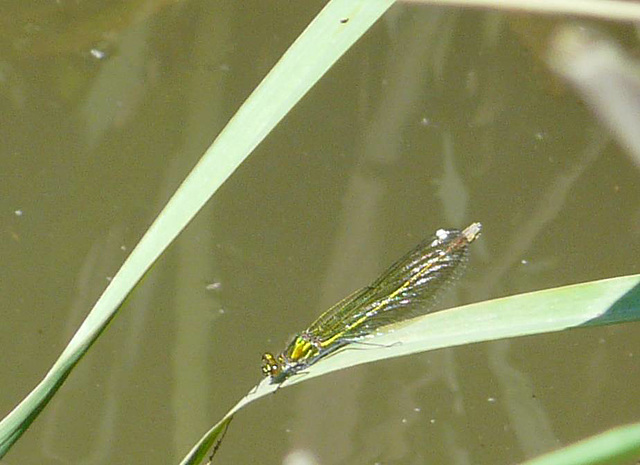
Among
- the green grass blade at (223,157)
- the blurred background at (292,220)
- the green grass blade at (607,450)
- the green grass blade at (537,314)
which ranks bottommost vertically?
the blurred background at (292,220)

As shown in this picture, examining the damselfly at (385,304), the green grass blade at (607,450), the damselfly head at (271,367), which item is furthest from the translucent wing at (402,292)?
the green grass blade at (607,450)

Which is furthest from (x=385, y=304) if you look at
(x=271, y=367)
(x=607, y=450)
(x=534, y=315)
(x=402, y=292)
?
(x=607, y=450)

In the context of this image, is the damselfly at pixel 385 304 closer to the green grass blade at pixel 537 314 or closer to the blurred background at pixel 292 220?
the blurred background at pixel 292 220

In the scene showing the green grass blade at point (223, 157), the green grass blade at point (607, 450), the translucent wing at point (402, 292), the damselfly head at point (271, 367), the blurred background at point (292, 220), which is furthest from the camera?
the blurred background at point (292, 220)

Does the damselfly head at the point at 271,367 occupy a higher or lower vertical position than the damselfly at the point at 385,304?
higher

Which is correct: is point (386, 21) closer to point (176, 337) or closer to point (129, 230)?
point (129, 230)

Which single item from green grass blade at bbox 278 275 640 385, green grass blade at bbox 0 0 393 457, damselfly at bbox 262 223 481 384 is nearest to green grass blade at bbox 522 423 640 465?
green grass blade at bbox 278 275 640 385

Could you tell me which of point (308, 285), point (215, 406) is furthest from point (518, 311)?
point (215, 406)
